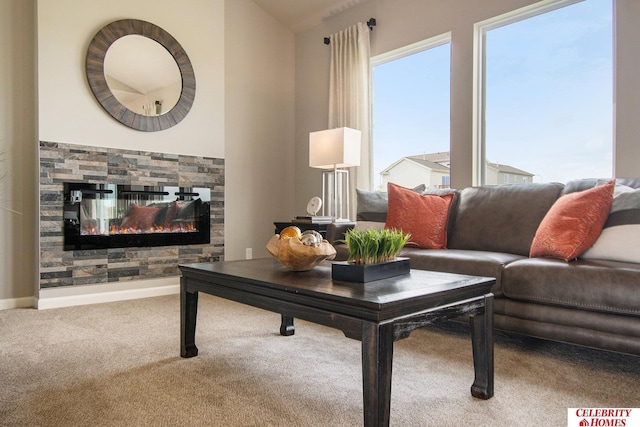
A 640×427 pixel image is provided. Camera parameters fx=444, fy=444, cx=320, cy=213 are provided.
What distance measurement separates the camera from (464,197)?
315 cm

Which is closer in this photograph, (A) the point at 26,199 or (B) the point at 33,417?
(B) the point at 33,417

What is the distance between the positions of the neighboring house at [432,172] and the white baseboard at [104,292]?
2268mm

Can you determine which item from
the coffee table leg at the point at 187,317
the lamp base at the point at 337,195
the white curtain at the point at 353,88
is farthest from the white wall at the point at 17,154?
the white curtain at the point at 353,88

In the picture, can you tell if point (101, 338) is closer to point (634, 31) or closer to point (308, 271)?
point (308, 271)

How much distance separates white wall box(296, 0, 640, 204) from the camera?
9.43 ft

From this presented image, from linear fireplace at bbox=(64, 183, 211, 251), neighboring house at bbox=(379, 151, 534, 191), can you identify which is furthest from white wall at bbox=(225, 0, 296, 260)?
neighboring house at bbox=(379, 151, 534, 191)

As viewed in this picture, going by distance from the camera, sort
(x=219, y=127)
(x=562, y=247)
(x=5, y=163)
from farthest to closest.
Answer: (x=219, y=127)
(x=5, y=163)
(x=562, y=247)

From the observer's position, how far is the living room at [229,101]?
11.1 feet

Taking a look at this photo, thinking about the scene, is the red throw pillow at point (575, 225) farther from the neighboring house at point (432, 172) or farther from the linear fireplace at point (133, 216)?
the linear fireplace at point (133, 216)

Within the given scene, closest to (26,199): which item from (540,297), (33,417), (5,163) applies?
(5,163)

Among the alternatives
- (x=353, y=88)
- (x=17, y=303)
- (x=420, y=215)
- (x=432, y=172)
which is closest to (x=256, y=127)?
(x=353, y=88)

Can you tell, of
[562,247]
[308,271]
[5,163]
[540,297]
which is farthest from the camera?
[5,163]

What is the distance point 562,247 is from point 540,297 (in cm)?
34

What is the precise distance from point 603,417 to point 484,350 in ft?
1.39
